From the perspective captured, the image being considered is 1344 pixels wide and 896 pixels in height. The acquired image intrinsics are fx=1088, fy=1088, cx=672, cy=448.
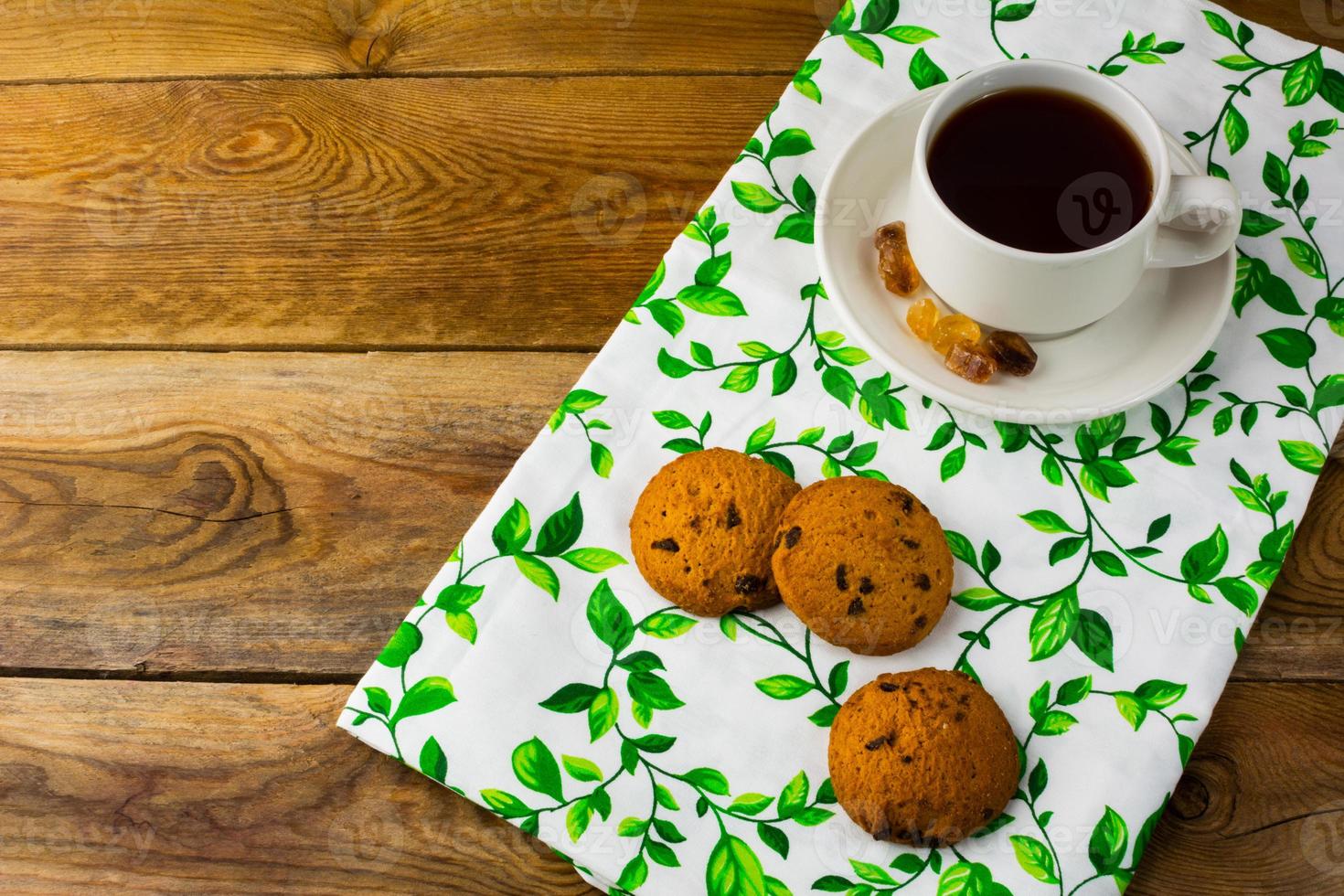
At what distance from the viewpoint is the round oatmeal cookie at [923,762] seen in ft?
2.27

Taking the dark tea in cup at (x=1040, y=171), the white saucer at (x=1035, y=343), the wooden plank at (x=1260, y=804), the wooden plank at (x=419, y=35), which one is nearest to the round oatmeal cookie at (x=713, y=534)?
the white saucer at (x=1035, y=343)

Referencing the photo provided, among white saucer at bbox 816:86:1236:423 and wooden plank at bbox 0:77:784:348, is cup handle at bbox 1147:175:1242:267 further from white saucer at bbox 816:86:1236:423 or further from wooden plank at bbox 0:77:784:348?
wooden plank at bbox 0:77:784:348

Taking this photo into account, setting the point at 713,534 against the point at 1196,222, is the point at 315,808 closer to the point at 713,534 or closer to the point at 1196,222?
the point at 713,534

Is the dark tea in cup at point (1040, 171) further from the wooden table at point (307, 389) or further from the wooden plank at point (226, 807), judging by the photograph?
the wooden plank at point (226, 807)

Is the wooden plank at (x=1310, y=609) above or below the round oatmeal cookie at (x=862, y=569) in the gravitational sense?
below

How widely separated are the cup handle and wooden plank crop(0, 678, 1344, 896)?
33 centimetres

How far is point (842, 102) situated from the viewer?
0.94 metres

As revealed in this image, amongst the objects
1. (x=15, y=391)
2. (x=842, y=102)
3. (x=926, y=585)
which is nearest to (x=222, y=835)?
(x=15, y=391)

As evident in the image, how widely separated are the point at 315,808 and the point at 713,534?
368 millimetres

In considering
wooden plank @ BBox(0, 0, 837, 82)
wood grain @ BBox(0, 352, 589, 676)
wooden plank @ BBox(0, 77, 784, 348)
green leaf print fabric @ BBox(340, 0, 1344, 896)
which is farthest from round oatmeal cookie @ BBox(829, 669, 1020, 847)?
wooden plank @ BBox(0, 0, 837, 82)

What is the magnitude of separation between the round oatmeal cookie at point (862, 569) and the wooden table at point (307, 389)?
262 millimetres

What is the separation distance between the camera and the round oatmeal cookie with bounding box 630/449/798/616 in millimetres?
750

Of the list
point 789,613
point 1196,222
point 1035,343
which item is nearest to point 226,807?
point 789,613

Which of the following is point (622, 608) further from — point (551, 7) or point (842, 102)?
point (551, 7)
